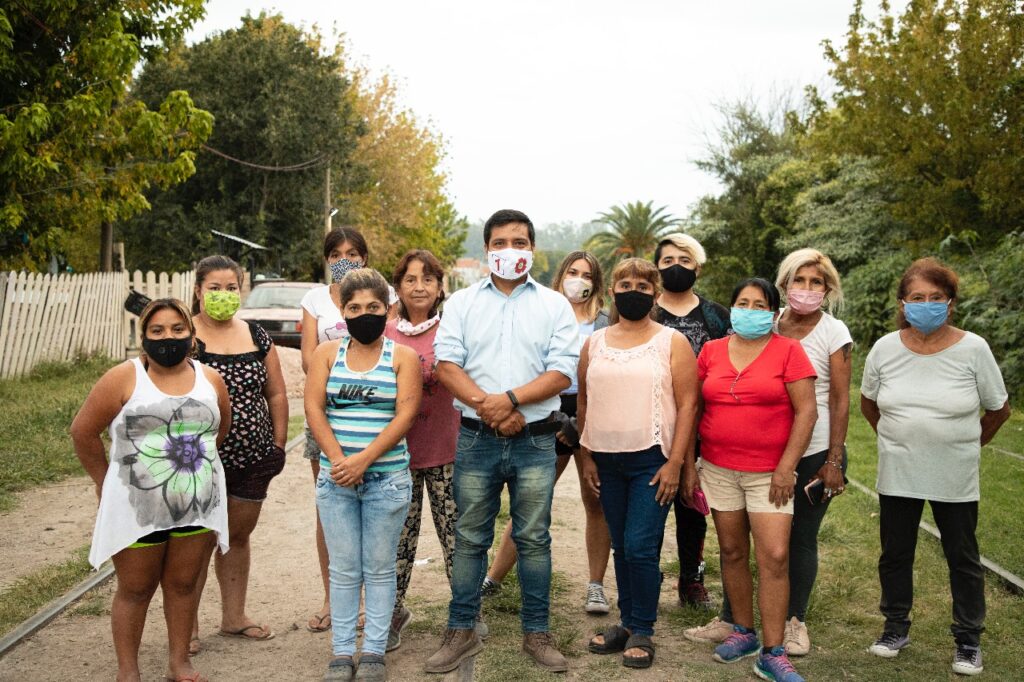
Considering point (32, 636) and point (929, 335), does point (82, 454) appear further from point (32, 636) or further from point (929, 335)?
point (929, 335)

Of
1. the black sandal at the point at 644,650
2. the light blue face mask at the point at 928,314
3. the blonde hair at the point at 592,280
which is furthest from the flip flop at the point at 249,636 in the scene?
the light blue face mask at the point at 928,314

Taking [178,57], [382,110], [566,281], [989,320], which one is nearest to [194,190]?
[178,57]

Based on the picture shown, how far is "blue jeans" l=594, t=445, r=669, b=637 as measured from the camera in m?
4.86

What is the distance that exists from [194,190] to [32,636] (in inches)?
1184

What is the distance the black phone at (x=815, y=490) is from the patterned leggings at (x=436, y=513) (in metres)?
1.86

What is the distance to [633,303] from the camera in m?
4.95

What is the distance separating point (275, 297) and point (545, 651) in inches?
669

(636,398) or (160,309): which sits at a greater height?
(160,309)

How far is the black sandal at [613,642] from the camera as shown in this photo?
5.04 meters

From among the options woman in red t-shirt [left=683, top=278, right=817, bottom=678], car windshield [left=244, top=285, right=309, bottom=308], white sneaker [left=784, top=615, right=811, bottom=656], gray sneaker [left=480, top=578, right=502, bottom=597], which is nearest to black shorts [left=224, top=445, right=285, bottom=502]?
gray sneaker [left=480, top=578, right=502, bottom=597]

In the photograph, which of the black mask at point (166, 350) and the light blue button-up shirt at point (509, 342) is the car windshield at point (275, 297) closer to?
the light blue button-up shirt at point (509, 342)

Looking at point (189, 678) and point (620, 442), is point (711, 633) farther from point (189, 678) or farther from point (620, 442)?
point (189, 678)

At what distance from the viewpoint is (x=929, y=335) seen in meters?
5.03

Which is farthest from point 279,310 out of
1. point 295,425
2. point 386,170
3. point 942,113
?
point 386,170
